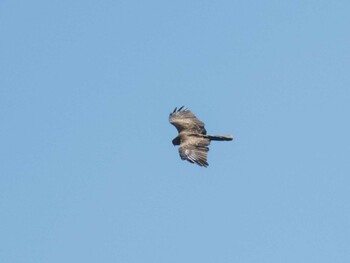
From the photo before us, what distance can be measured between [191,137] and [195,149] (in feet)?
7.08

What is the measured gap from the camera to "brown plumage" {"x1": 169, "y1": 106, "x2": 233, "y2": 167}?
167 ft

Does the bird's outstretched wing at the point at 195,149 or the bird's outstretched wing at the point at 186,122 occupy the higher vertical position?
the bird's outstretched wing at the point at 186,122

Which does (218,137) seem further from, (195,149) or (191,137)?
(195,149)

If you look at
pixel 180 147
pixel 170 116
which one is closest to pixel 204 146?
pixel 180 147

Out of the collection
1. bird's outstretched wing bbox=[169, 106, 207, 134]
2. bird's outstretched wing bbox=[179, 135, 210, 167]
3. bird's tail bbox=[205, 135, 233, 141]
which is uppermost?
bird's outstretched wing bbox=[169, 106, 207, 134]

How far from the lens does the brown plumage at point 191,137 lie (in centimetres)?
5078

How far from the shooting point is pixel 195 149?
169ft

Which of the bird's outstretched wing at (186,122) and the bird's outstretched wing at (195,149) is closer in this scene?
the bird's outstretched wing at (195,149)

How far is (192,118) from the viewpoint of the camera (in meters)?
56.1

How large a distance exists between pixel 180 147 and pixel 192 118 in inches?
177

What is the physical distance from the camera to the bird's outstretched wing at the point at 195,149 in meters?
50.4

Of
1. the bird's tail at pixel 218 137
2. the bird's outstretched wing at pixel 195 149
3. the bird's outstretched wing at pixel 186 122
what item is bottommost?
the bird's outstretched wing at pixel 195 149

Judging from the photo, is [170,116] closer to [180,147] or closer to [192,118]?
[192,118]

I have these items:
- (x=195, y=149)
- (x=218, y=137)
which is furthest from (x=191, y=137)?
(x=195, y=149)
